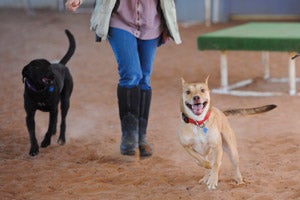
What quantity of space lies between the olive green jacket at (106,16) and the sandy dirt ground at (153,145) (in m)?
1.00

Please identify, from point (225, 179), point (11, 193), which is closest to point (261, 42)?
point (225, 179)

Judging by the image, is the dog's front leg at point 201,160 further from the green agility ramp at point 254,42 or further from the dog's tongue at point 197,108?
the green agility ramp at point 254,42

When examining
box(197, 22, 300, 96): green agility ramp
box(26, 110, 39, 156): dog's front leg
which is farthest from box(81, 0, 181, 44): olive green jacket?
box(197, 22, 300, 96): green agility ramp

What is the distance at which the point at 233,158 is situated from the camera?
441 cm

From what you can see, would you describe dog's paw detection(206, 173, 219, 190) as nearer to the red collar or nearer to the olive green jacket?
the red collar

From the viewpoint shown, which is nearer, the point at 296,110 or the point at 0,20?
the point at 296,110

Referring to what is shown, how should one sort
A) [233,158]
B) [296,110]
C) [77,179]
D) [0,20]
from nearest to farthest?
[233,158] → [77,179] → [296,110] → [0,20]

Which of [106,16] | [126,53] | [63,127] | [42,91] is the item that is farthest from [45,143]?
[106,16]

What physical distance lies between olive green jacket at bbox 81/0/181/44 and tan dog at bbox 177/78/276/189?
2.56ft

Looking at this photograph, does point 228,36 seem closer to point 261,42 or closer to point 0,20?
point 261,42

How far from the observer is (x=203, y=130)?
428 cm

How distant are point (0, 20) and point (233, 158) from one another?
40.6ft

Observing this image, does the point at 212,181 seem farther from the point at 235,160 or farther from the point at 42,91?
the point at 42,91

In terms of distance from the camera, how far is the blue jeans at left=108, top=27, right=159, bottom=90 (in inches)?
191
